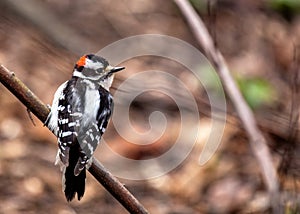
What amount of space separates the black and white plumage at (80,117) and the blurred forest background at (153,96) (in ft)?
5.48

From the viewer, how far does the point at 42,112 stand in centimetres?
285

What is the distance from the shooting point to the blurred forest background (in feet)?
20.7

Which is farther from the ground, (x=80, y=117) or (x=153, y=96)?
(x=153, y=96)

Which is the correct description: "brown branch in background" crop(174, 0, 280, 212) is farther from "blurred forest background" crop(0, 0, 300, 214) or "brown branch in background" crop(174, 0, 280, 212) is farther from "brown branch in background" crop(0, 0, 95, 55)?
"brown branch in background" crop(0, 0, 95, 55)

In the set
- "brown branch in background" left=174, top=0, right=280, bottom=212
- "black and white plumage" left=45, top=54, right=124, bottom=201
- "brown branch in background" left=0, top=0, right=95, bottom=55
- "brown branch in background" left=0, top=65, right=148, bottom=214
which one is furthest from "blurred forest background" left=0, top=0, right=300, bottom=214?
A: "brown branch in background" left=0, top=65, right=148, bottom=214

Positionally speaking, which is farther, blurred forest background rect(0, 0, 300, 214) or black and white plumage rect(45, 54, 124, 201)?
blurred forest background rect(0, 0, 300, 214)

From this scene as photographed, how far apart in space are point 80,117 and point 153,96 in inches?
162

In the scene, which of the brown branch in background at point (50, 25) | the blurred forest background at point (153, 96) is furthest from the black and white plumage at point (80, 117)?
the brown branch in background at point (50, 25)

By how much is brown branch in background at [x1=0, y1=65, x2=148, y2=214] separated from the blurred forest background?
2.22m

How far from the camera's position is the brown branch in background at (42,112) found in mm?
2779

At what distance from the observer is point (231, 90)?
3.06 meters

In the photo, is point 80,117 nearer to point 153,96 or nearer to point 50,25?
point 153,96

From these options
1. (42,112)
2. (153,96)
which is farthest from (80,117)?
(153,96)

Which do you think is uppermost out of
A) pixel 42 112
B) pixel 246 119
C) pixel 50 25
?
pixel 50 25
